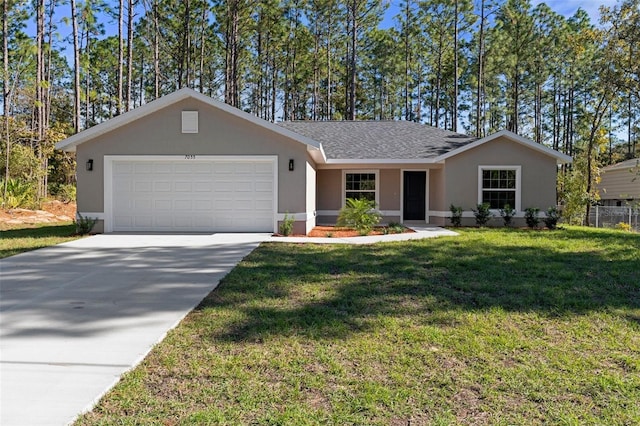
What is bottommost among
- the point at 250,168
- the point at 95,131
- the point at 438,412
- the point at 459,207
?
the point at 438,412

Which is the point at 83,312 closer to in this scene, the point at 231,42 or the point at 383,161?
the point at 383,161

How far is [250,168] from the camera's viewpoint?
1195 centimetres

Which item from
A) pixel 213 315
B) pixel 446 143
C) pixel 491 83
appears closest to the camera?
pixel 213 315

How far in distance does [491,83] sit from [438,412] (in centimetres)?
3360

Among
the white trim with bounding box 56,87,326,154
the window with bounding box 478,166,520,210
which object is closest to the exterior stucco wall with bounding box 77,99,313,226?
the white trim with bounding box 56,87,326,154

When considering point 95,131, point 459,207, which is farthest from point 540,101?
point 95,131

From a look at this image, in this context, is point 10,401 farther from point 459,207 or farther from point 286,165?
point 459,207

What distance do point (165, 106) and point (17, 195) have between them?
925cm

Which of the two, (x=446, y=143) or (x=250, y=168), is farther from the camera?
(x=446, y=143)

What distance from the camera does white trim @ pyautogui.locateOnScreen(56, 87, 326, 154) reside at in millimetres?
11352

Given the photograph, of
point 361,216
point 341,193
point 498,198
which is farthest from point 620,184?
point 361,216

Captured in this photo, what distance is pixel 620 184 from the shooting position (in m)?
27.0

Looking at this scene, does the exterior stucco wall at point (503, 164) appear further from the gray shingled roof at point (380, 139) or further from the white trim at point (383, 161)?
the gray shingled roof at point (380, 139)

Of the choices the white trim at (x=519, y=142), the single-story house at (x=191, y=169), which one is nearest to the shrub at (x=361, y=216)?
the single-story house at (x=191, y=169)
